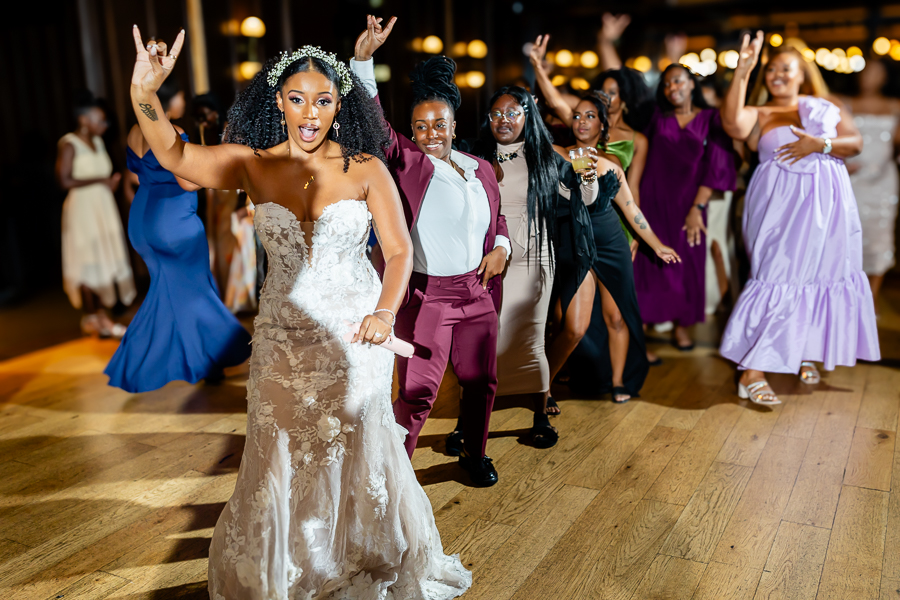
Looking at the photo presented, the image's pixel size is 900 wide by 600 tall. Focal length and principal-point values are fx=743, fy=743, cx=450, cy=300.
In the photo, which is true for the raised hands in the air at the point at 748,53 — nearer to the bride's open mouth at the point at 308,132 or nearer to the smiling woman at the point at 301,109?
the smiling woman at the point at 301,109

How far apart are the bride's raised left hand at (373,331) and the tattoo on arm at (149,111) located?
720mm

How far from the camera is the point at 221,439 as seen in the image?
3504 mm

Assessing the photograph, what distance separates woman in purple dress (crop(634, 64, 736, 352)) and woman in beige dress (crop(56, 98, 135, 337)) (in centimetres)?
377

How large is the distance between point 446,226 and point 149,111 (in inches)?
46.1

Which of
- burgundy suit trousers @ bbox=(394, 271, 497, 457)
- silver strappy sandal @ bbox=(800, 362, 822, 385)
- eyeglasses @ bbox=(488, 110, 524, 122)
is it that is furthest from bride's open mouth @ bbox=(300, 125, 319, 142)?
silver strappy sandal @ bbox=(800, 362, 822, 385)

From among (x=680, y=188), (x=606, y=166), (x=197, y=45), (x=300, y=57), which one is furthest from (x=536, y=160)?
(x=197, y=45)

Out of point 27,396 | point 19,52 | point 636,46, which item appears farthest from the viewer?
point 636,46

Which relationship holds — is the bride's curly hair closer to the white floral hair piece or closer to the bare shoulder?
the white floral hair piece

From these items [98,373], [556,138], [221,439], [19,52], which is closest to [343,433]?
[221,439]

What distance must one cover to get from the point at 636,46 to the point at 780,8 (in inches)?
74.9

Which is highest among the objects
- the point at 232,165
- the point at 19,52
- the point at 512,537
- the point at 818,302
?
the point at 19,52

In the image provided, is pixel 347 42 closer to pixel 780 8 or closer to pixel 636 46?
pixel 636 46

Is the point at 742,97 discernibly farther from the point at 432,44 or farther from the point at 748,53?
the point at 432,44

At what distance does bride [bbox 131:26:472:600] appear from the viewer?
79.4 inches
